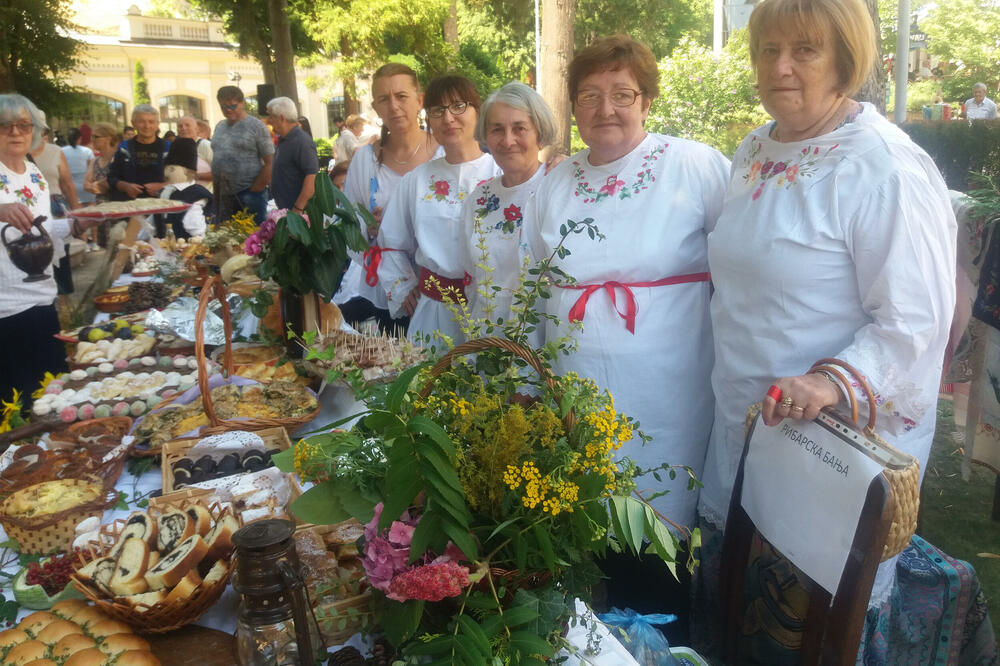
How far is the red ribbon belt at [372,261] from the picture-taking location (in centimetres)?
338

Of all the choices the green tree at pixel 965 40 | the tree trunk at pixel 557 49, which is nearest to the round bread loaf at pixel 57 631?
the tree trunk at pixel 557 49

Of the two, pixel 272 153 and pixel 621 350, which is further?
pixel 272 153

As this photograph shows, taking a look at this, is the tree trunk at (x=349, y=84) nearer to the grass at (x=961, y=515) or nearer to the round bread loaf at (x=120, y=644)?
the grass at (x=961, y=515)

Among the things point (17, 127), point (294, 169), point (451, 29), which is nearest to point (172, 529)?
point (17, 127)

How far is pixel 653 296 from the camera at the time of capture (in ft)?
7.41

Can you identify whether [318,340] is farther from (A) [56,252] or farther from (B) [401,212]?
(A) [56,252]

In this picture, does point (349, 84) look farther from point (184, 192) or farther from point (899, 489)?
point (899, 489)

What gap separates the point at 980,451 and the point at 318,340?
10.2 feet

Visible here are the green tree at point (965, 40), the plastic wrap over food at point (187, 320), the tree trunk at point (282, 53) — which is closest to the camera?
the plastic wrap over food at point (187, 320)

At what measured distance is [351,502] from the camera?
1.34m

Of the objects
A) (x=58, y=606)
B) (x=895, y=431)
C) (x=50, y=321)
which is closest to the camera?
(x=58, y=606)

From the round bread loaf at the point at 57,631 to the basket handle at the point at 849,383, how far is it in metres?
1.54

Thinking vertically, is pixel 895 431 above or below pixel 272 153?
below

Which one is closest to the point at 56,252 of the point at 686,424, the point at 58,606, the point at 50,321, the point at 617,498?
the point at 50,321
